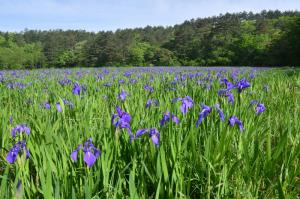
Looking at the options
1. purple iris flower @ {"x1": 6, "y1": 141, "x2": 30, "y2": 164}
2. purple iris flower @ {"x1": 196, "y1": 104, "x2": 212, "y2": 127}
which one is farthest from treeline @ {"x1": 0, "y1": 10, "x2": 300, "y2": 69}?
purple iris flower @ {"x1": 6, "y1": 141, "x2": 30, "y2": 164}

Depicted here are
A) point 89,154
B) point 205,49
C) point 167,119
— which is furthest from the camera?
point 205,49

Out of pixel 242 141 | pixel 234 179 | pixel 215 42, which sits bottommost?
pixel 234 179

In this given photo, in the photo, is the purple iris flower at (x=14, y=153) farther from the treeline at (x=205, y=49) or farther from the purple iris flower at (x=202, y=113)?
the treeline at (x=205, y=49)

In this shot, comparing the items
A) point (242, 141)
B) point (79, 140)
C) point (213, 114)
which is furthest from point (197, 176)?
point (79, 140)

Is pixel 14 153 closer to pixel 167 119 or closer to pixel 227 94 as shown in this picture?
pixel 167 119

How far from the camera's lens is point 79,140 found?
7.85ft

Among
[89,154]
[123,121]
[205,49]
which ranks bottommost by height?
[89,154]

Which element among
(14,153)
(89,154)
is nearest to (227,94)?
(89,154)

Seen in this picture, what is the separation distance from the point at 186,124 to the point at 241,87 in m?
0.80

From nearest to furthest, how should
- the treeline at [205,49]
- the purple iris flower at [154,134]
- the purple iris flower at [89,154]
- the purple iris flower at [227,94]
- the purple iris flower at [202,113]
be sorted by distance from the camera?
1. the purple iris flower at [89,154]
2. the purple iris flower at [154,134]
3. the purple iris flower at [202,113]
4. the purple iris flower at [227,94]
5. the treeline at [205,49]

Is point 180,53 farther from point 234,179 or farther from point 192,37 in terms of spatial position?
point 234,179

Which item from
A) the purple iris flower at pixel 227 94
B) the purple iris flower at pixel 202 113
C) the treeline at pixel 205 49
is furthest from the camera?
the treeline at pixel 205 49

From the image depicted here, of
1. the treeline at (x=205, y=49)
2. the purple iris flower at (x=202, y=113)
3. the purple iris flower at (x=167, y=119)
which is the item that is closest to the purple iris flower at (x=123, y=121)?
the purple iris flower at (x=167, y=119)

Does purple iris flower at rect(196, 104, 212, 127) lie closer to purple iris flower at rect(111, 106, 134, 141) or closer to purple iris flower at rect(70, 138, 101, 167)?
purple iris flower at rect(111, 106, 134, 141)
